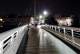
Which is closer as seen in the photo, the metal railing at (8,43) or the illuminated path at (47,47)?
the metal railing at (8,43)

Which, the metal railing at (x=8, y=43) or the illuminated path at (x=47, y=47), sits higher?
the metal railing at (x=8, y=43)

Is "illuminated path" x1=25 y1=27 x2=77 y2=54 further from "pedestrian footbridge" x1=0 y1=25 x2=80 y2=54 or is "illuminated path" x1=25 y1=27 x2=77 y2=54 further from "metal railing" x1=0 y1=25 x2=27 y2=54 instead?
"metal railing" x1=0 y1=25 x2=27 y2=54

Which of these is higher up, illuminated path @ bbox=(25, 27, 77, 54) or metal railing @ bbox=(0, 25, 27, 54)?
metal railing @ bbox=(0, 25, 27, 54)

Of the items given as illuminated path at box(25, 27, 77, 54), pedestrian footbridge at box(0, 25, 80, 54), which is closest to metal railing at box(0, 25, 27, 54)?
pedestrian footbridge at box(0, 25, 80, 54)

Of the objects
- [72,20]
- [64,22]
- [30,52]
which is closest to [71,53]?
[30,52]

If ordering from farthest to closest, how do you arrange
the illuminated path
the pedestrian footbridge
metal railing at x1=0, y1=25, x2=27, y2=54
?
1. the illuminated path
2. the pedestrian footbridge
3. metal railing at x1=0, y1=25, x2=27, y2=54

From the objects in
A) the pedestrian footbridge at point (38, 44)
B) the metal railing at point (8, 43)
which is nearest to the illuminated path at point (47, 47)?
the pedestrian footbridge at point (38, 44)

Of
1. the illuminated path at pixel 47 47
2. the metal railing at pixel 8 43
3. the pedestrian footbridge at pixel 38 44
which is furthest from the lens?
the illuminated path at pixel 47 47

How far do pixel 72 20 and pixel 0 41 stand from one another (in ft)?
352

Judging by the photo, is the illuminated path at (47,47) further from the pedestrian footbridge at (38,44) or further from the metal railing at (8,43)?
the metal railing at (8,43)

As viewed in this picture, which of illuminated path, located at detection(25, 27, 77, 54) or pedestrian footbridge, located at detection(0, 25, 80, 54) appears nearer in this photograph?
pedestrian footbridge, located at detection(0, 25, 80, 54)

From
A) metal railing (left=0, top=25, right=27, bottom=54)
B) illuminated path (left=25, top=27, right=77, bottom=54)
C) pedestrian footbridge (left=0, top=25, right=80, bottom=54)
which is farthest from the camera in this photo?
illuminated path (left=25, top=27, right=77, bottom=54)

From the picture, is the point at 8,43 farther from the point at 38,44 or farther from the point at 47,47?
the point at 38,44

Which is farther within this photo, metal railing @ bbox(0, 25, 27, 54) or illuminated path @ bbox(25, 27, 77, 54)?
illuminated path @ bbox(25, 27, 77, 54)
